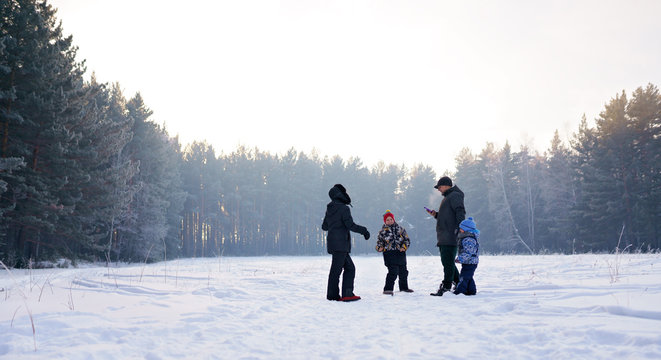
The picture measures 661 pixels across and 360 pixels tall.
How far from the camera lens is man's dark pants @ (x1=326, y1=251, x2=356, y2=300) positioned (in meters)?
7.21

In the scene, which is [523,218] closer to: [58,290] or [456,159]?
[456,159]

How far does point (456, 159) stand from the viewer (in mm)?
61594

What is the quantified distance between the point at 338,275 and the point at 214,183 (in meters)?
49.0

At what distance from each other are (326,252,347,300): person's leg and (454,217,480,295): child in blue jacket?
7.43 feet

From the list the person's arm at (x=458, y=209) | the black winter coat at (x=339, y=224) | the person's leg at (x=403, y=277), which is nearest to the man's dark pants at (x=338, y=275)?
the black winter coat at (x=339, y=224)

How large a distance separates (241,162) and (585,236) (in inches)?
1870

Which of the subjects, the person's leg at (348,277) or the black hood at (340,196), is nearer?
the person's leg at (348,277)

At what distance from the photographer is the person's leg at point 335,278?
23.7 ft

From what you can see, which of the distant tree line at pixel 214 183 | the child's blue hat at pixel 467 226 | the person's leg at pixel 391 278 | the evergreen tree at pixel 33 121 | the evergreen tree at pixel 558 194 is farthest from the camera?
the evergreen tree at pixel 558 194

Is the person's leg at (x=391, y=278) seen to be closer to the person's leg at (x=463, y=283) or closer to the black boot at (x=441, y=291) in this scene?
the black boot at (x=441, y=291)

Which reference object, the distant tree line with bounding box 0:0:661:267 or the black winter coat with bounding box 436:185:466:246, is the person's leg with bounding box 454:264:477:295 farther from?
the distant tree line with bounding box 0:0:661:267

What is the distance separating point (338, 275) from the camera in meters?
7.39

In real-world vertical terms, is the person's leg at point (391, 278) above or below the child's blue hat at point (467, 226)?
below

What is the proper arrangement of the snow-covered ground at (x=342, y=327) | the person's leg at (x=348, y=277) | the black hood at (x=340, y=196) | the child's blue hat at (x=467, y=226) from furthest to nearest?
the black hood at (x=340, y=196), the child's blue hat at (x=467, y=226), the person's leg at (x=348, y=277), the snow-covered ground at (x=342, y=327)
